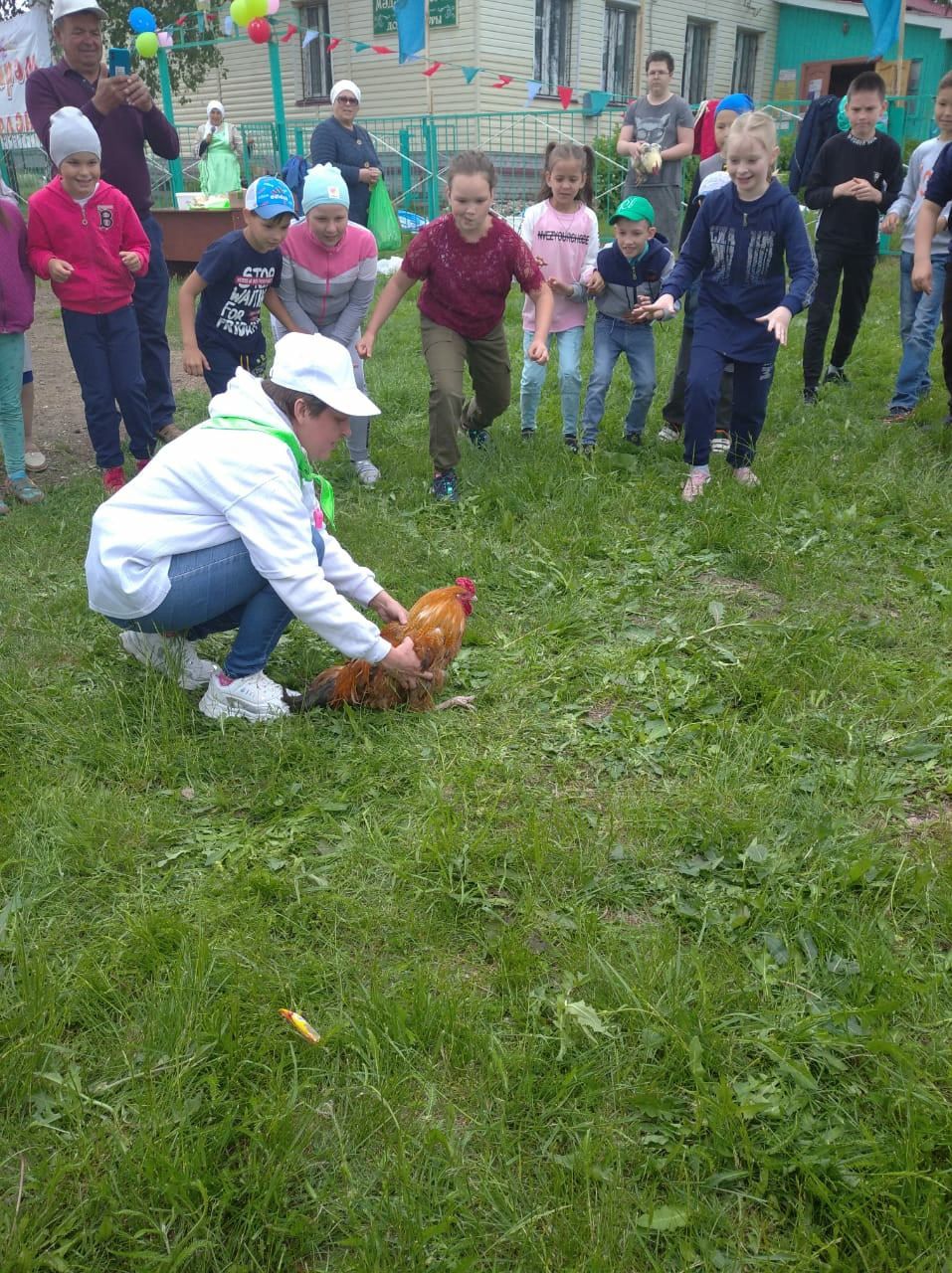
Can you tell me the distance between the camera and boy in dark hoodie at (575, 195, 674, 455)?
18.7ft

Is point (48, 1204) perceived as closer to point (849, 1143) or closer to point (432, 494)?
point (849, 1143)

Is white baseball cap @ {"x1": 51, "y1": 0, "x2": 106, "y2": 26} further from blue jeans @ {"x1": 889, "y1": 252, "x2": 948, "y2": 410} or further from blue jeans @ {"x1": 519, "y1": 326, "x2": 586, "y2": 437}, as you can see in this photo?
blue jeans @ {"x1": 889, "y1": 252, "x2": 948, "y2": 410}

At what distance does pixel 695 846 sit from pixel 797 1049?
2.36 feet

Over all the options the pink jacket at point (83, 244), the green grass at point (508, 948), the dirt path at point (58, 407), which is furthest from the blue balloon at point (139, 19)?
the green grass at point (508, 948)

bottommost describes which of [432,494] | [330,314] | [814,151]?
[432,494]

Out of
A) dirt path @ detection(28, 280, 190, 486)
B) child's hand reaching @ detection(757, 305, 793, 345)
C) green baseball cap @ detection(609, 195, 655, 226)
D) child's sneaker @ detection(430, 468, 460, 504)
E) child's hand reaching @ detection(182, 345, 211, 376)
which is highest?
green baseball cap @ detection(609, 195, 655, 226)

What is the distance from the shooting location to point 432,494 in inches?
215

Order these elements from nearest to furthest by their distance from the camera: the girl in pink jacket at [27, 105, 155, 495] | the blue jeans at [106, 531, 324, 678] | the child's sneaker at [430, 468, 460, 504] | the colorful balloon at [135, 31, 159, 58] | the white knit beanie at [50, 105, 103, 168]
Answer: the blue jeans at [106, 531, 324, 678], the white knit beanie at [50, 105, 103, 168], the girl in pink jacket at [27, 105, 155, 495], the child's sneaker at [430, 468, 460, 504], the colorful balloon at [135, 31, 159, 58]

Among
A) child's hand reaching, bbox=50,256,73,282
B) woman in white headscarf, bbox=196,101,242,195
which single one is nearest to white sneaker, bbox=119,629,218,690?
child's hand reaching, bbox=50,256,73,282

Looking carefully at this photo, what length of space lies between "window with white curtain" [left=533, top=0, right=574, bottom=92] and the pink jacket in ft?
55.5

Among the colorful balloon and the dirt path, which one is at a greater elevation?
the colorful balloon

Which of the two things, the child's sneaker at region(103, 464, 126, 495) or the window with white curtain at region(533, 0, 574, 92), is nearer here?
the child's sneaker at region(103, 464, 126, 495)

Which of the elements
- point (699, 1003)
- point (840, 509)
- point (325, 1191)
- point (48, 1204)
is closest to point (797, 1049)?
point (699, 1003)

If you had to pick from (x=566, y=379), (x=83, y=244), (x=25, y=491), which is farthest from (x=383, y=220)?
(x=25, y=491)
